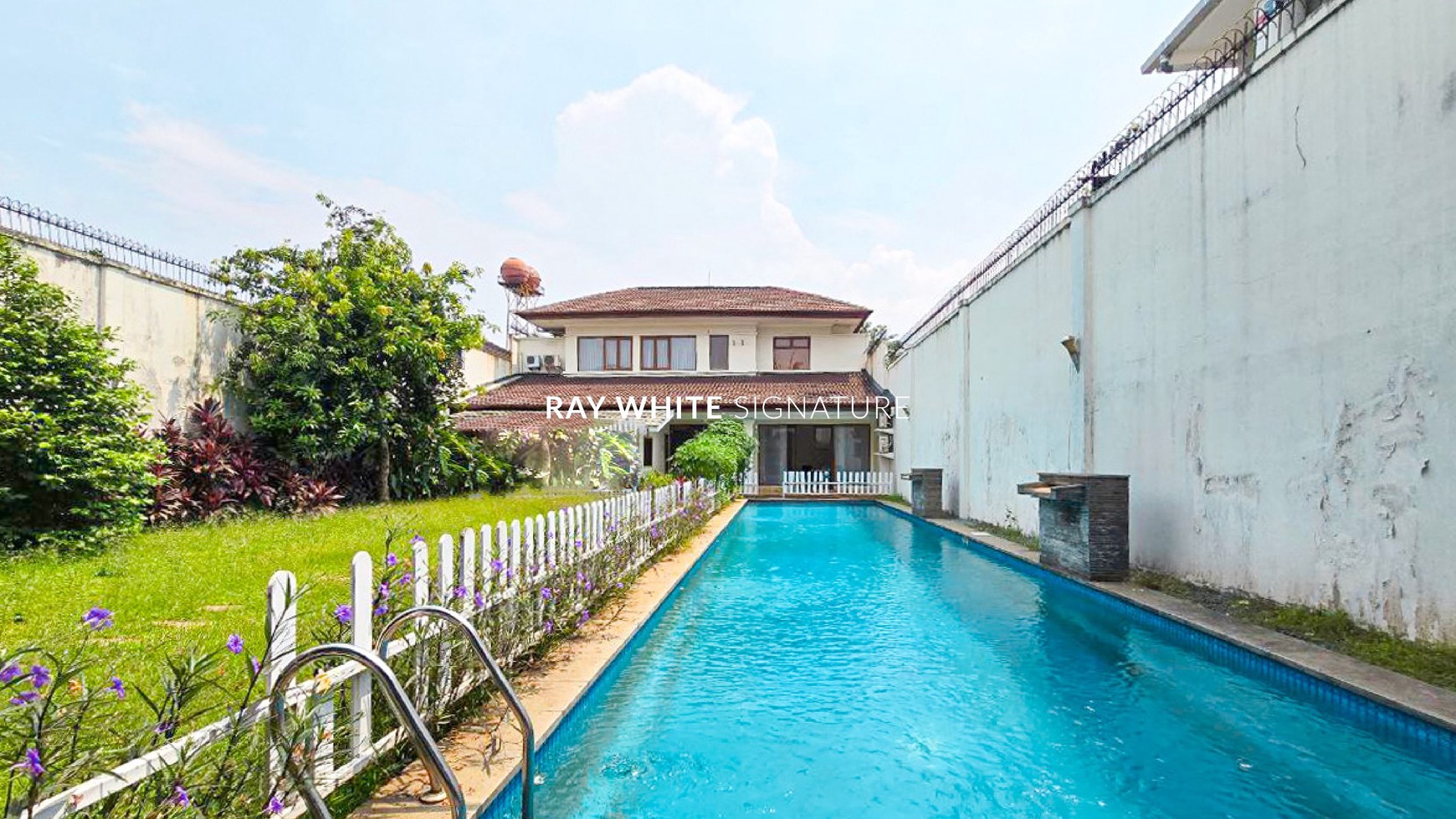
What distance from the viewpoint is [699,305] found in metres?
25.9

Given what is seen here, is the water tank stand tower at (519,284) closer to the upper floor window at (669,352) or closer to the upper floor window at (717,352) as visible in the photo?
the upper floor window at (669,352)

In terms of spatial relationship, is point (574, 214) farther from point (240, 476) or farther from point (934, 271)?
point (934, 271)

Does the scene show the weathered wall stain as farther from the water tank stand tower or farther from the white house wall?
the water tank stand tower

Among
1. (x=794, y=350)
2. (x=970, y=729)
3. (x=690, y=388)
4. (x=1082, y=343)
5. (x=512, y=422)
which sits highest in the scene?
(x=794, y=350)

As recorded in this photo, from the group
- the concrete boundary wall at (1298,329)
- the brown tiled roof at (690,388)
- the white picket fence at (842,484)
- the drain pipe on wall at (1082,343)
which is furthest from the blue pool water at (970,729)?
the brown tiled roof at (690,388)

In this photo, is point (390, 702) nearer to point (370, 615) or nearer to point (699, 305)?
point (370, 615)

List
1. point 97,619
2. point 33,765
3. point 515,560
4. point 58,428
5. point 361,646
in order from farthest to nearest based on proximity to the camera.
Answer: point 58,428 < point 515,560 < point 361,646 < point 97,619 < point 33,765

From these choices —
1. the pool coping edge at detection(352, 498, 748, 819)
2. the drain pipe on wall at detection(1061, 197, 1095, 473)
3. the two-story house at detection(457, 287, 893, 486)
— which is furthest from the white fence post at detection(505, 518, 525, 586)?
the two-story house at detection(457, 287, 893, 486)

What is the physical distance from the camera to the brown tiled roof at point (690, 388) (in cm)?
2252

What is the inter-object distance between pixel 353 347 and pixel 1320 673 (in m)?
15.3

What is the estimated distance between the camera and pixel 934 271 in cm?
2394

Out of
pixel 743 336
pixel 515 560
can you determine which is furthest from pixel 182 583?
pixel 743 336

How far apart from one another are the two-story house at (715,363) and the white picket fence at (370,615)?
55.8 ft

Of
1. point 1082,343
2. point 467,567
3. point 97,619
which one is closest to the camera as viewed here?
point 97,619
